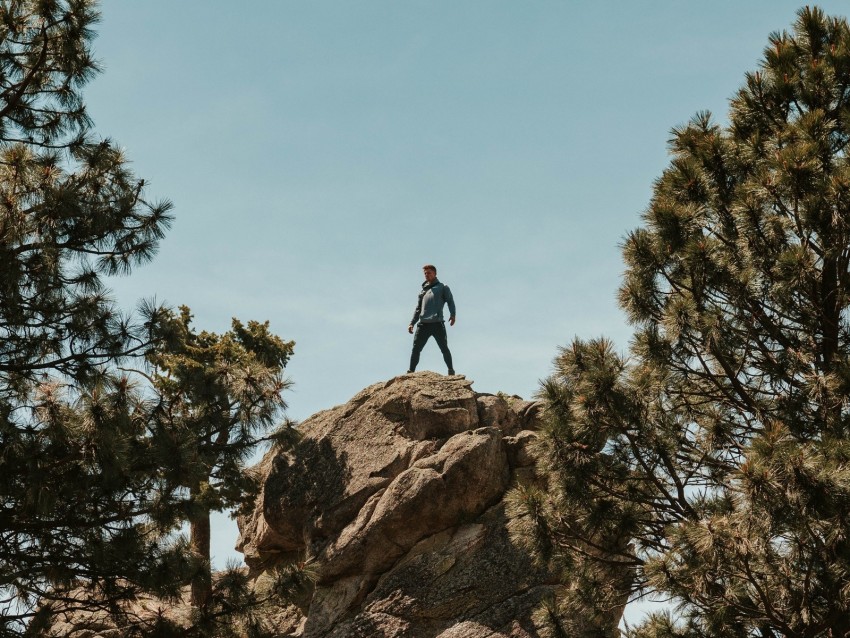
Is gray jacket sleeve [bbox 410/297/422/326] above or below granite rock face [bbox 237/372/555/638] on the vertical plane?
above

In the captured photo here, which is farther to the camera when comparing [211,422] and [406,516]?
[406,516]

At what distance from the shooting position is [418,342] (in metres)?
19.6

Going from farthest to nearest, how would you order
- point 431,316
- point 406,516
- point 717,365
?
point 431,316
point 406,516
point 717,365

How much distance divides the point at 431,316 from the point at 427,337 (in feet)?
1.61

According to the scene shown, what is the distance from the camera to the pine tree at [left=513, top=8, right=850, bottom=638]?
1057cm

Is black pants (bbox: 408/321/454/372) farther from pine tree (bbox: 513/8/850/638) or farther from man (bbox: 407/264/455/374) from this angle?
pine tree (bbox: 513/8/850/638)

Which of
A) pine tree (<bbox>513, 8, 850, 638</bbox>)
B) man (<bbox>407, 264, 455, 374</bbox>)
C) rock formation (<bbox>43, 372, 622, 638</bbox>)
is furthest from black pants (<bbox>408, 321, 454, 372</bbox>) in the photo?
pine tree (<bbox>513, 8, 850, 638</bbox>)

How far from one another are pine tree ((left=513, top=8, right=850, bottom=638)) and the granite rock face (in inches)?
126

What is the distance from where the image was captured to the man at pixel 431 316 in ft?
63.7

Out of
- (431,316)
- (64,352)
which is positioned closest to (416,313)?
(431,316)

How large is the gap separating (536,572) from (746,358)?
18.1 ft

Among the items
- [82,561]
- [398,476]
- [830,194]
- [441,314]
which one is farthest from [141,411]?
[830,194]

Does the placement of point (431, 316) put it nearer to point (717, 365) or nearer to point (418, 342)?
point (418, 342)

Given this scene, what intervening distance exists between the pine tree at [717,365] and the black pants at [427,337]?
23.3 feet
